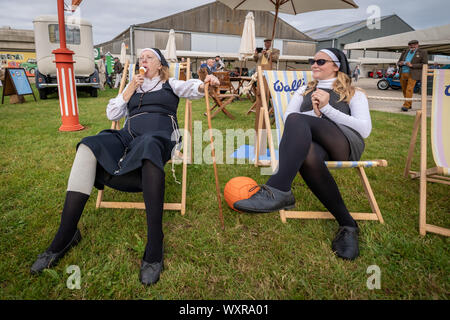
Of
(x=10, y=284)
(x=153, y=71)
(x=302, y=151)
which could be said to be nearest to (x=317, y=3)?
(x=153, y=71)

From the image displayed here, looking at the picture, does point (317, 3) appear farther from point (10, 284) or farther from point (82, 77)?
point (82, 77)

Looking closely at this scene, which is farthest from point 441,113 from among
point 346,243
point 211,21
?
point 211,21

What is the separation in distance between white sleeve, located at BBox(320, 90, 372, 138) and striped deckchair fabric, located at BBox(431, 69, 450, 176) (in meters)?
0.72

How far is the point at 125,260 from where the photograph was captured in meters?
1.70

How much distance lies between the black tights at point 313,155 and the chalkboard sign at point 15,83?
28.0 feet

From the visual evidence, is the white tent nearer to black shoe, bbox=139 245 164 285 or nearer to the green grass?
the green grass

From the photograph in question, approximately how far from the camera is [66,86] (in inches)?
191

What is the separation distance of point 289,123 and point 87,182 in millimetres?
1381

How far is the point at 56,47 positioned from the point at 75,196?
29.8 feet

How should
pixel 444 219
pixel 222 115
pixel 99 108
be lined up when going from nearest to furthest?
pixel 444 219
pixel 222 115
pixel 99 108

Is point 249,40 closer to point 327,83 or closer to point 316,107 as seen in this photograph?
point 327,83

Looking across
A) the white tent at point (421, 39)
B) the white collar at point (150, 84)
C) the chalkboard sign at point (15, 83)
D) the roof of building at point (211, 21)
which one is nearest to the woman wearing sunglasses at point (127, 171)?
the white collar at point (150, 84)

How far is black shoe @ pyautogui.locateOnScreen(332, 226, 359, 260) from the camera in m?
1.75
